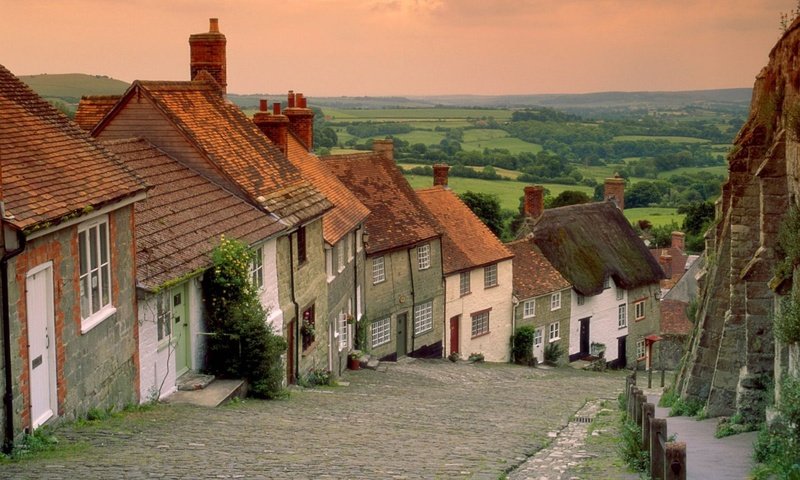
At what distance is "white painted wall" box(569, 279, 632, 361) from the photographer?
157 feet

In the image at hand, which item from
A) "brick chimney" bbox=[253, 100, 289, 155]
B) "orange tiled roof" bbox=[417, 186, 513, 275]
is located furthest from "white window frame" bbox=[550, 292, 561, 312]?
"brick chimney" bbox=[253, 100, 289, 155]

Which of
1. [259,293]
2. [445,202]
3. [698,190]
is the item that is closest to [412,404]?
[259,293]

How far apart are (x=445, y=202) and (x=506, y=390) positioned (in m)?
16.8

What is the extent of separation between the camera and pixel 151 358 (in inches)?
696

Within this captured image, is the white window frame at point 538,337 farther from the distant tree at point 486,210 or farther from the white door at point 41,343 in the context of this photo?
the white door at point 41,343

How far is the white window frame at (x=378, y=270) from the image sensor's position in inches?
1442

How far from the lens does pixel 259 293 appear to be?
21.8 metres

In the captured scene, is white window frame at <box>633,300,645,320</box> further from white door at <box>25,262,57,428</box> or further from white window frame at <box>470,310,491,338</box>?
white door at <box>25,262,57,428</box>

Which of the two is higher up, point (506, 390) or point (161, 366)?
point (161, 366)

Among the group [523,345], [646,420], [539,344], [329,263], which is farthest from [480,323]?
[646,420]

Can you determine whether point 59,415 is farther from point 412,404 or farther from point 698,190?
point 698,190

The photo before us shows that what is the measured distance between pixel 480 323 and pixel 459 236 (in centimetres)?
383

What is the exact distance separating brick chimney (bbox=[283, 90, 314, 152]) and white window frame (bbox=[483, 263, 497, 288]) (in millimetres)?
11668

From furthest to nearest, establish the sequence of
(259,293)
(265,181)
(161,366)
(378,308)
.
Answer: (378,308) → (265,181) → (259,293) → (161,366)
